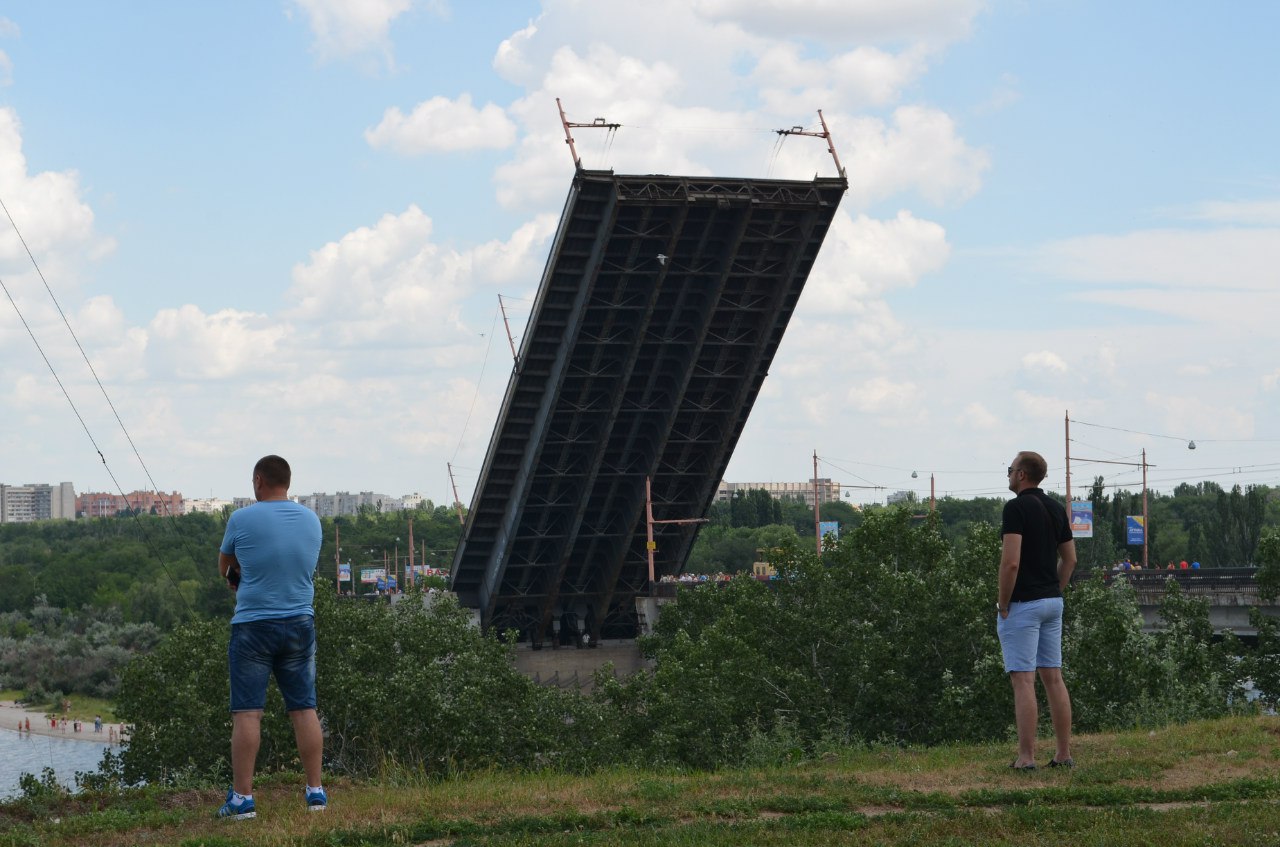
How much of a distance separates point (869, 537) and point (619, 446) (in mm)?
8243

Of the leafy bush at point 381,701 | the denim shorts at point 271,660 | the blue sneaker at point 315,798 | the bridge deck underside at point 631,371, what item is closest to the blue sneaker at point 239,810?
the blue sneaker at point 315,798

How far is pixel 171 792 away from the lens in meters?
8.09

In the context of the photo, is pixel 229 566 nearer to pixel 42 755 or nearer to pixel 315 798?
pixel 315 798

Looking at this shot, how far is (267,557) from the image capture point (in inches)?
278

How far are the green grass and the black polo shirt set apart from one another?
38.0 inches

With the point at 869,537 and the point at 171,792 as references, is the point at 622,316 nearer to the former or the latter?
the point at 869,537

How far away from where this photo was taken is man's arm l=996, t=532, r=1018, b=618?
26.1 feet

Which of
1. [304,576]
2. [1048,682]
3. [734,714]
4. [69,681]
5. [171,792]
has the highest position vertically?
[304,576]

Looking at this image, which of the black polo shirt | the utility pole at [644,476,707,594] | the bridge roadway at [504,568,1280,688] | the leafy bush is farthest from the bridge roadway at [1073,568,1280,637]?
the black polo shirt

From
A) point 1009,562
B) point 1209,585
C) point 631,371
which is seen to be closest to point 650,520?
point 631,371

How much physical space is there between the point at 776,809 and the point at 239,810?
8.35 ft

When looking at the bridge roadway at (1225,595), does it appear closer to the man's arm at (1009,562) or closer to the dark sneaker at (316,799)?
the man's arm at (1009,562)

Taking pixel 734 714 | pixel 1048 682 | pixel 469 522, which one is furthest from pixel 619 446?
pixel 1048 682

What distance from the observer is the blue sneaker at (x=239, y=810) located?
23.1 feet
